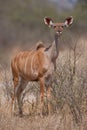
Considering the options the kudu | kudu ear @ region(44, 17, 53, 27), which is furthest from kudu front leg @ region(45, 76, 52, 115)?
kudu ear @ region(44, 17, 53, 27)

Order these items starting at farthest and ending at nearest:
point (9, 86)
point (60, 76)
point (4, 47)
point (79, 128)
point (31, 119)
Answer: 1. point (4, 47)
2. point (9, 86)
3. point (60, 76)
4. point (31, 119)
5. point (79, 128)

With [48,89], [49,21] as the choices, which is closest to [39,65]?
[48,89]

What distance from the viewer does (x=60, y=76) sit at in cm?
1157

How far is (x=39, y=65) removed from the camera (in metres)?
12.0

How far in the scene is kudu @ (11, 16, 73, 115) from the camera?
1176 cm

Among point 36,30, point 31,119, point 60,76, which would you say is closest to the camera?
point 31,119

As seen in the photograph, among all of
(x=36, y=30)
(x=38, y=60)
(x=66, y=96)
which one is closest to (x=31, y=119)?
(x=66, y=96)

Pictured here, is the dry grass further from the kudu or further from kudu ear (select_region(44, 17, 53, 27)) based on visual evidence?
kudu ear (select_region(44, 17, 53, 27))

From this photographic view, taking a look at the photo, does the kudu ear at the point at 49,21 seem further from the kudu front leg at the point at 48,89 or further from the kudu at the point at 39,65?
the kudu front leg at the point at 48,89

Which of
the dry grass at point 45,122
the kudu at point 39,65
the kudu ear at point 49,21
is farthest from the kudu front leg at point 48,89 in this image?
the kudu ear at point 49,21

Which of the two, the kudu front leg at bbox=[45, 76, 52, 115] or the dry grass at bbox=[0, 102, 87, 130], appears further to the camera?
the kudu front leg at bbox=[45, 76, 52, 115]

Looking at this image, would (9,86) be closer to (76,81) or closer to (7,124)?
(76,81)

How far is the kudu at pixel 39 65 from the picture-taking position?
11758mm

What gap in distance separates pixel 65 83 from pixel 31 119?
2.99 feet
